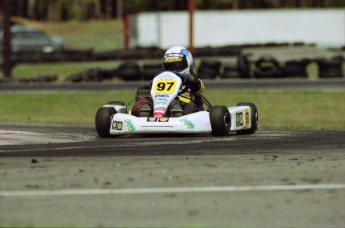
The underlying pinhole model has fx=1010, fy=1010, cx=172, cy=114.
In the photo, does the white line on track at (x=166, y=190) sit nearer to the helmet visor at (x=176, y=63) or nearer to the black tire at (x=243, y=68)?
the helmet visor at (x=176, y=63)

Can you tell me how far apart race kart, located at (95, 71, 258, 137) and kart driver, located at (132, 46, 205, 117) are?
8 centimetres

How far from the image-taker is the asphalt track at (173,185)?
21.2 ft

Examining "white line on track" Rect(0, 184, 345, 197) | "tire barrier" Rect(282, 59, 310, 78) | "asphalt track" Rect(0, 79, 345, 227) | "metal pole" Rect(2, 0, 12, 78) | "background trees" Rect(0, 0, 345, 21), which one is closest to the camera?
"asphalt track" Rect(0, 79, 345, 227)

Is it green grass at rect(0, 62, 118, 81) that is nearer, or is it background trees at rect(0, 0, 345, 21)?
green grass at rect(0, 62, 118, 81)

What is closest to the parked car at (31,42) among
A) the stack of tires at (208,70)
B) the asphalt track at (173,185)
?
the stack of tires at (208,70)

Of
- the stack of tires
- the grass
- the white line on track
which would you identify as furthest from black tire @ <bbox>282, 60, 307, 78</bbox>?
the grass

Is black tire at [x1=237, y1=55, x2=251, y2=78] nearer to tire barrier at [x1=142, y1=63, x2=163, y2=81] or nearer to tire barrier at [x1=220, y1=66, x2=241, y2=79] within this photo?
tire barrier at [x1=220, y1=66, x2=241, y2=79]

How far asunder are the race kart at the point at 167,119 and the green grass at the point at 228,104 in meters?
7.52

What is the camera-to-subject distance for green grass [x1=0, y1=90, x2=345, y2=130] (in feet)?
71.9

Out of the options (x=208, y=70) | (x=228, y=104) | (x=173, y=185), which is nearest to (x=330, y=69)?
(x=208, y=70)

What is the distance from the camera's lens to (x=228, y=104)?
23.7 m

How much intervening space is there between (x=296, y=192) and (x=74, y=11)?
3364 inches

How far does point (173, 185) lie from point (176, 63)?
607 centimetres

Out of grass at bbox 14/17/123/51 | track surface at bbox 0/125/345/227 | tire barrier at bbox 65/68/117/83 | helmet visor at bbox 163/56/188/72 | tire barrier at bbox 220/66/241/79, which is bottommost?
grass at bbox 14/17/123/51
